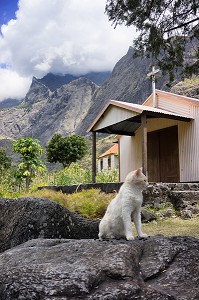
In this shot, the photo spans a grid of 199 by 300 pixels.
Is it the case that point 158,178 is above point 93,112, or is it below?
below

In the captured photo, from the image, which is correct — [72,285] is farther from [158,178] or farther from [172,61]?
[158,178]

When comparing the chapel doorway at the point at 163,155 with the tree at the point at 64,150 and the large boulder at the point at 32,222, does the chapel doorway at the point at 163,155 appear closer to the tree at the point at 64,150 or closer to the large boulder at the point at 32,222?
the large boulder at the point at 32,222

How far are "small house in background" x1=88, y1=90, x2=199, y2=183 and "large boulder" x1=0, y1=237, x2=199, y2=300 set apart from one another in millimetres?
10657

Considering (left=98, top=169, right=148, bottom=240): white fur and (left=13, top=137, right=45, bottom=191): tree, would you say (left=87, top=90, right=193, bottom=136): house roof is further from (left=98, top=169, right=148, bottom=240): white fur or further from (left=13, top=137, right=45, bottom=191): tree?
(left=98, top=169, right=148, bottom=240): white fur

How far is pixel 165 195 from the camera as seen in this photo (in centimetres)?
1284

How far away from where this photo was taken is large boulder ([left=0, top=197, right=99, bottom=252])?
6.16m

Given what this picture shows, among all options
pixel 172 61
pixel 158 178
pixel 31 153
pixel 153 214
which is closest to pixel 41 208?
pixel 172 61

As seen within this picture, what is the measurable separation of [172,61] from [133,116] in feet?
22.9

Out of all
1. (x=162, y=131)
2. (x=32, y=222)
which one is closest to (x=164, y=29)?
(x=32, y=222)

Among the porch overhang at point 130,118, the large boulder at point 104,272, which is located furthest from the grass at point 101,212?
the large boulder at point 104,272

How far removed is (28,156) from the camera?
84.1ft

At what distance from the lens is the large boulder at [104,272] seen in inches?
117

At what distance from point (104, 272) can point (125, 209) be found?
123 cm

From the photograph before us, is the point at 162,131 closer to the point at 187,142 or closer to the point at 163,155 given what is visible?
Result: the point at 163,155
